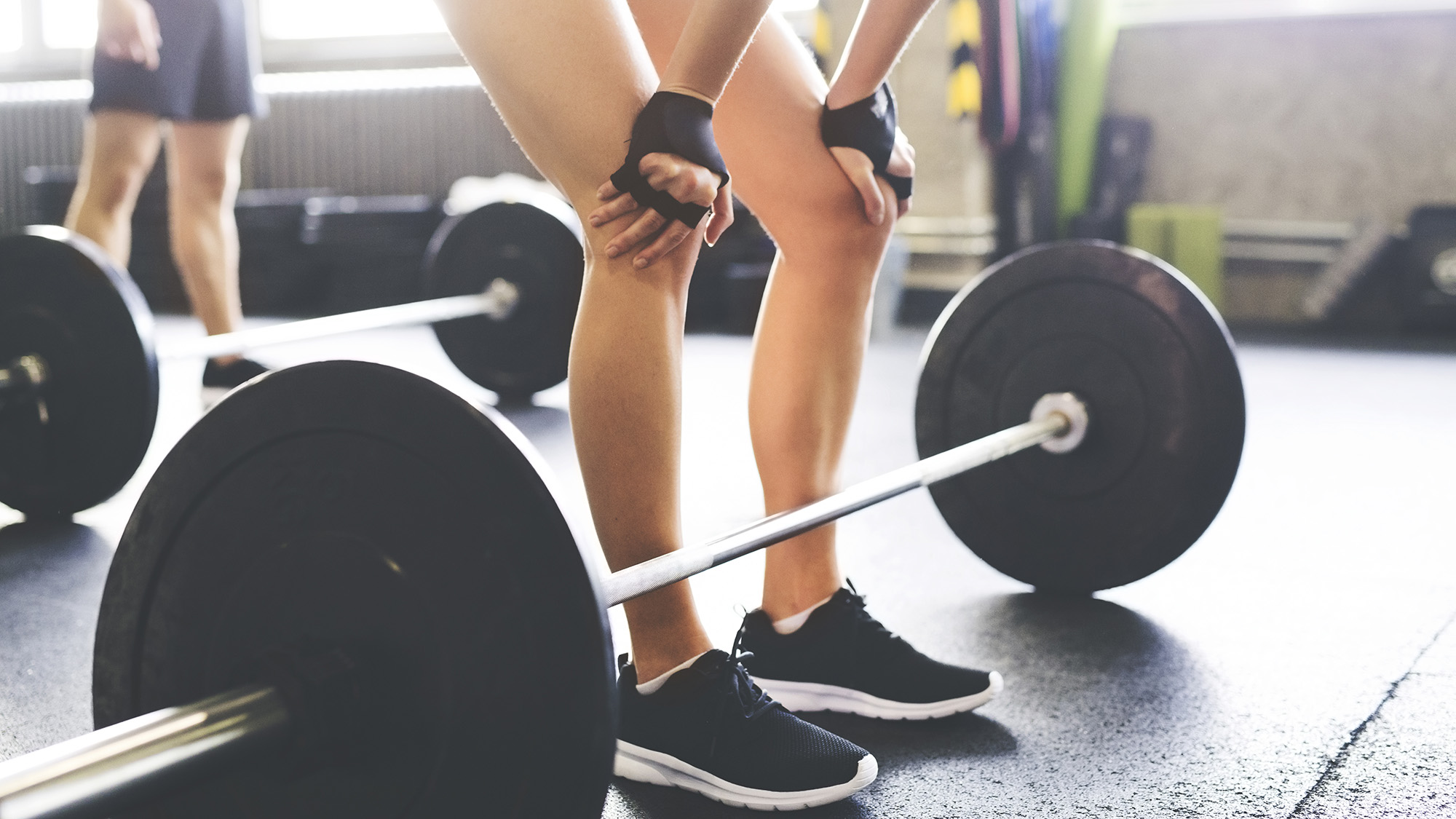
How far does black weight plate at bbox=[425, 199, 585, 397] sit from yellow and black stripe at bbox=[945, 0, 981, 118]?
6.52 ft

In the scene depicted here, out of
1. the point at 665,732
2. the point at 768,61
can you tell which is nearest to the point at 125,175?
the point at 768,61

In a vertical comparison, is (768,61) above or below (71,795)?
above

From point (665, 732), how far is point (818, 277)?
1.37 ft

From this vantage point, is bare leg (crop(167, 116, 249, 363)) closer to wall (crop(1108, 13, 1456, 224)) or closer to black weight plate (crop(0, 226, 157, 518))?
black weight plate (crop(0, 226, 157, 518))

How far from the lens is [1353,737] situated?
3.28ft

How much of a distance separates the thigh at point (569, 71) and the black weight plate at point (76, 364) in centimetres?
113

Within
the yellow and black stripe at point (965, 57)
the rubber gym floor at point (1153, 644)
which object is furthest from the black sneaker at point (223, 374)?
the yellow and black stripe at point (965, 57)

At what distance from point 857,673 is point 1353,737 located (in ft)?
1.38

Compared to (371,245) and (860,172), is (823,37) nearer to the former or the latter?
(371,245)

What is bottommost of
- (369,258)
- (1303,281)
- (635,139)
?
(369,258)

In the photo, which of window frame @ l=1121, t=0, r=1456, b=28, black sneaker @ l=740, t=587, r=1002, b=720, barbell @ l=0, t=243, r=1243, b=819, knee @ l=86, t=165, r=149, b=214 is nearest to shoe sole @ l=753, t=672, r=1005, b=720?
black sneaker @ l=740, t=587, r=1002, b=720

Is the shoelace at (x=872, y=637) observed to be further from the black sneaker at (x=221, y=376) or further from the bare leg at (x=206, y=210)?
the black sneaker at (x=221, y=376)

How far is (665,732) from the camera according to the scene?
3.00 feet

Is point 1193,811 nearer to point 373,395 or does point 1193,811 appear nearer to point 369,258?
point 373,395
